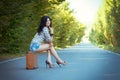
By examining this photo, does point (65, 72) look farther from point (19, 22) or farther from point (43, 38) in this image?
point (19, 22)

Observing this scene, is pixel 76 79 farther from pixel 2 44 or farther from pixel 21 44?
pixel 21 44

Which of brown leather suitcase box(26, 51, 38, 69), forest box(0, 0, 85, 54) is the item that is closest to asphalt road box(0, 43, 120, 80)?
brown leather suitcase box(26, 51, 38, 69)

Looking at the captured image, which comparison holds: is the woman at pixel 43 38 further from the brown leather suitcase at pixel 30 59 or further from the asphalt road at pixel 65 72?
the asphalt road at pixel 65 72

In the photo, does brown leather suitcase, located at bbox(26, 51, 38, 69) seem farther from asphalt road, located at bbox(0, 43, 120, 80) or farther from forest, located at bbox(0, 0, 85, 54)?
forest, located at bbox(0, 0, 85, 54)

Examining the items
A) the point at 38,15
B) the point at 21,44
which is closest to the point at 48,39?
the point at 21,44

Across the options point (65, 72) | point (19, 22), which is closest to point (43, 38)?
point (65, 72)

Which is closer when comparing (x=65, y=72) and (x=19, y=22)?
(x=65, y=72)

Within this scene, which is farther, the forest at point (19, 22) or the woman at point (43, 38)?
the forest at point (19, 22)

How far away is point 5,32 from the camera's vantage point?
3519 cm

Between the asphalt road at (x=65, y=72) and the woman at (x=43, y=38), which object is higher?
the woman at (x=43, y=38)

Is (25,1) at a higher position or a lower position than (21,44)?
higher

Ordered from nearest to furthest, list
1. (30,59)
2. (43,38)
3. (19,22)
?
1. (30,59)
2. (43,38)
3. (19,22)

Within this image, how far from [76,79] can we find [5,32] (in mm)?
20599

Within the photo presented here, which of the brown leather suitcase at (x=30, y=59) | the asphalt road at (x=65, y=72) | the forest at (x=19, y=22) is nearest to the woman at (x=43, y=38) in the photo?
the brown leather suitcase at (x=30, y=59)
